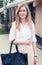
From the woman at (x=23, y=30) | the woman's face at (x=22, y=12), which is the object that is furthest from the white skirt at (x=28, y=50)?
the woman's face at (x=22, y=12)

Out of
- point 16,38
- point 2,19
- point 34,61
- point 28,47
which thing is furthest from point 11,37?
point 2,19

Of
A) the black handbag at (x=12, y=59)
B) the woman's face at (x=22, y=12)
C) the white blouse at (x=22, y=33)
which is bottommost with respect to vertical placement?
the black handbag at (x=12, y=59)

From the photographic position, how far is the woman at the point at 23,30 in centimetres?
155

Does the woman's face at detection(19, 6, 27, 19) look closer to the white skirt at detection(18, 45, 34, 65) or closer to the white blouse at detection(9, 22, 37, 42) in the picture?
the white blouse at detection(9, 22, 37, 42)

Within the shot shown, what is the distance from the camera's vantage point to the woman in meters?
1.55

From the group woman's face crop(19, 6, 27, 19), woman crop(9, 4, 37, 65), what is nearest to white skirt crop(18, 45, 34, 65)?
woman crop(9, 4, 37, 65)

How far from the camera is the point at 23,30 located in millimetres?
1560

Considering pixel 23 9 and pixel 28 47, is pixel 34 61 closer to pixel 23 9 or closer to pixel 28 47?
pixel 28 47

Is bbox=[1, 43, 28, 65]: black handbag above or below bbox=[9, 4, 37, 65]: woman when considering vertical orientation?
below

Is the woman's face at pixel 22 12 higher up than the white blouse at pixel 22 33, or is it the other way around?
the woman's face at pixel 22 12

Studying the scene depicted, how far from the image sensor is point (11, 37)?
5.20 feet

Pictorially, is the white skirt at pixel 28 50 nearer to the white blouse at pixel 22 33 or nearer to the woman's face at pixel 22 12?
the white blouse at pixel 22 33

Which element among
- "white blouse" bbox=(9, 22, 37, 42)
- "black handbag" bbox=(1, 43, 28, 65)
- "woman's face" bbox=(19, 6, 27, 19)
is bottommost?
"black handbag" bbox=(1, 43, 28, 65)

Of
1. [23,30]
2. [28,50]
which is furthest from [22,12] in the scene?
[28,50]
